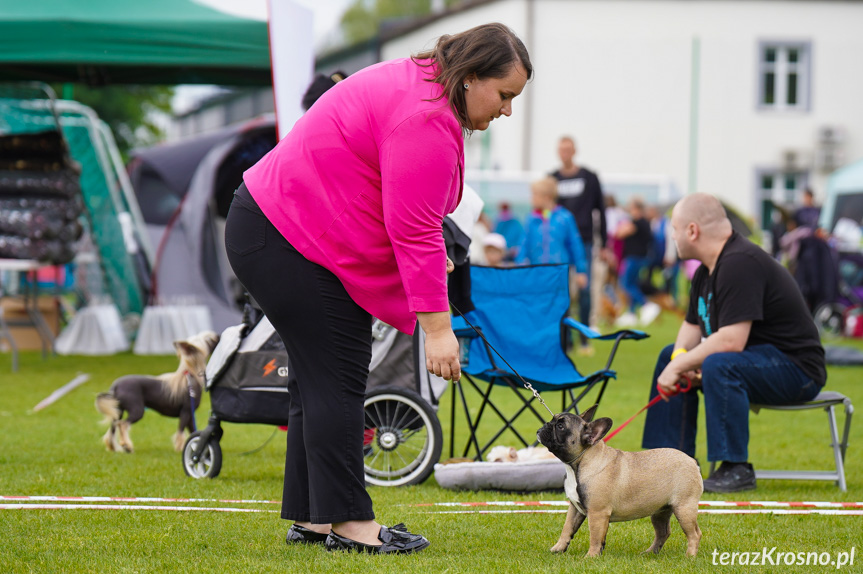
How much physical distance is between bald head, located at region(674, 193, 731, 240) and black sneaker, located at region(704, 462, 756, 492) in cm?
94

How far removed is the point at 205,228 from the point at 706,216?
679 centimetres

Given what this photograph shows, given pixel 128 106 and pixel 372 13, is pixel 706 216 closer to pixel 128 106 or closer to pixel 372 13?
pixel 128 106

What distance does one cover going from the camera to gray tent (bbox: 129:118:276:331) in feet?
32.7

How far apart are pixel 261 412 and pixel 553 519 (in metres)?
1.32

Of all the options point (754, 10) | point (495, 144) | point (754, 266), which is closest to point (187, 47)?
point (754, 266)

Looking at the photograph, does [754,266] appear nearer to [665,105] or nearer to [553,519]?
[553,519]

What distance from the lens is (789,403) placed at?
4.24 metres

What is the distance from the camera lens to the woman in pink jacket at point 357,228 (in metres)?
2.62

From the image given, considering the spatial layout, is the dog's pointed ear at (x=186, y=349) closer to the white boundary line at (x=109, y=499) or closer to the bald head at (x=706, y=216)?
the white boundary line at (x=109, y=499)

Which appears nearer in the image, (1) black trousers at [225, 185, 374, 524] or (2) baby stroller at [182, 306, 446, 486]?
(1) black trousers at [225, 185, 374, 524]

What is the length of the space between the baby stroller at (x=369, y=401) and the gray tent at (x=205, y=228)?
540cm

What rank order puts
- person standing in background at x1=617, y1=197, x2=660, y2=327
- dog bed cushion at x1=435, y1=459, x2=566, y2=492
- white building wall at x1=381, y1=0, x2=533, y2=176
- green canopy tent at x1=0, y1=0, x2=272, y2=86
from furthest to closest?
white building wall at x1=381, y1=0, x2=533, y2=176, person standing in background at x1=617, y1=197, x2=660, y2=327, green canopy tent at x1=0, y1=0, x2=272, y2=86, dog bed cushion at x1=435, y1=459, x2=566, y2=492

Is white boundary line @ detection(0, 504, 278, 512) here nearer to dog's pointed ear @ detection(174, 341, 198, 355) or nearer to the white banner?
dog's pointed ear @ detection(174, 341, 198, 355)

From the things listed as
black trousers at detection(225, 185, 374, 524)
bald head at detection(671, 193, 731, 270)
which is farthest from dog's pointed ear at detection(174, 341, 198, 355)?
bald head at detection(671, 193, 731, 270)
